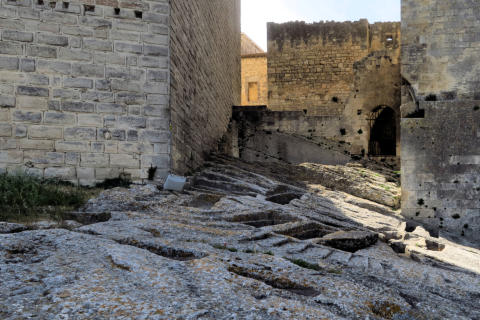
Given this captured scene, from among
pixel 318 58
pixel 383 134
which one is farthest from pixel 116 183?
pixel 318 58

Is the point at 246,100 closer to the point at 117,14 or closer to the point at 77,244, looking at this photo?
the point at 117,14

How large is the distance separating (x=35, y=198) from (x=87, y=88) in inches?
79.2

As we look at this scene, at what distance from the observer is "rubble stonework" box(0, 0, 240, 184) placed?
225 inches

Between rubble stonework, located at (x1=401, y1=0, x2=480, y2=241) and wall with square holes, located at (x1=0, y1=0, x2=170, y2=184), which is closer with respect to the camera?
wall with square holes, located at (x1=0, y1=0, x2=170, y2=184)

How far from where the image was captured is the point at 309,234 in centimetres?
498

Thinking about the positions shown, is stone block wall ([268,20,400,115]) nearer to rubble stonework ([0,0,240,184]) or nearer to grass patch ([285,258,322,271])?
rubble stonework ([0,0,240,184])

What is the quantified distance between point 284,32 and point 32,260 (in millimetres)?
15781

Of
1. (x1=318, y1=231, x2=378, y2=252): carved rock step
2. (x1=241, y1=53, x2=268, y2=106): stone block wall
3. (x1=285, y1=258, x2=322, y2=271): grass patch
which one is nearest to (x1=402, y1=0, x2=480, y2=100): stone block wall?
(x1=318, y1=231, x2=378, y2=252): carved rock step

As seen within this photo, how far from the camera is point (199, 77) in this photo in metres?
8.66

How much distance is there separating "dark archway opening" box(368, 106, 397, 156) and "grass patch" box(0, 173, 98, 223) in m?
11.0

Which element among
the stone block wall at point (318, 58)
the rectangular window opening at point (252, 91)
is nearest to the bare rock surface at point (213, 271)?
the stone block wall at point (318, 58)

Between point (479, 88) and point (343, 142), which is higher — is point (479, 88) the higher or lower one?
the higher one

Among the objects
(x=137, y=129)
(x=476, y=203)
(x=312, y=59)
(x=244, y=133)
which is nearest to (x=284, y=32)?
(x=312, y=59)

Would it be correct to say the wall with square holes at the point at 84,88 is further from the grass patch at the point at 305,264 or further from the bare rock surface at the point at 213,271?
the grass patch at the point at 305,264
